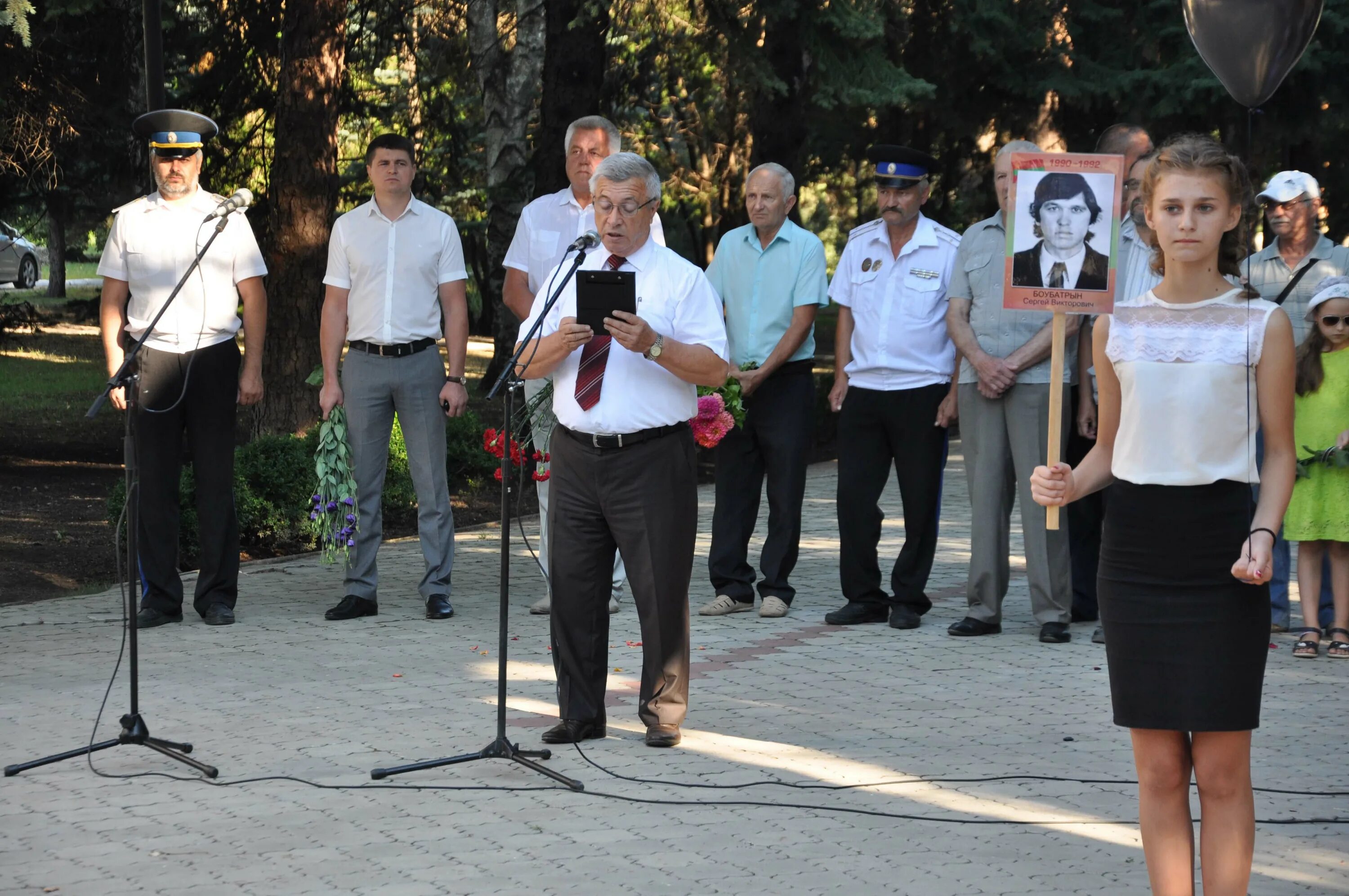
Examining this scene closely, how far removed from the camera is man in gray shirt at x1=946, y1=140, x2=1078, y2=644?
8039mm

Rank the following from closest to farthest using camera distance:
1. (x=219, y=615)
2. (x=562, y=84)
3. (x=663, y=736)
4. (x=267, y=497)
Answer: (x=663, y=736) → (x=219, y=615) → (x=267, y=497) → (x=562, y=84)

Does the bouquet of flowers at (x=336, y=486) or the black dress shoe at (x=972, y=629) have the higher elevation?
the bouquet of flowers at (x=336, y=486)

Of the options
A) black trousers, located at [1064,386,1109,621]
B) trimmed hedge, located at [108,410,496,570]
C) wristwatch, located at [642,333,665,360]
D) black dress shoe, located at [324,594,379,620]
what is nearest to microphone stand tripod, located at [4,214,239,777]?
wristwatch, located at [642,333,665,360]

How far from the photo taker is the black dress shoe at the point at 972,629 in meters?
8.26

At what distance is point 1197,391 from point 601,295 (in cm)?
246

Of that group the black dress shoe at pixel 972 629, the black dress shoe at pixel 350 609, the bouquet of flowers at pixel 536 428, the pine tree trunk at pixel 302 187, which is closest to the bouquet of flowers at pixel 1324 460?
the black dress shoe at pixel 972 629

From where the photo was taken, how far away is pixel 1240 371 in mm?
3943

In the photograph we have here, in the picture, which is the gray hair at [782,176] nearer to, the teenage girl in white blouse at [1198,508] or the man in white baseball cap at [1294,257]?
the man in white baseball cap at [1294,257]

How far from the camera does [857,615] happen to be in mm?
8570

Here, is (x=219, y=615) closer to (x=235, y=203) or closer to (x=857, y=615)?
(x=235, y=203)

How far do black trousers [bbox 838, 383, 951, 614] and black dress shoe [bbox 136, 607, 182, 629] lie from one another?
366cm

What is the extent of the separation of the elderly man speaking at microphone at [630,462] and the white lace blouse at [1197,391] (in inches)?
87.5

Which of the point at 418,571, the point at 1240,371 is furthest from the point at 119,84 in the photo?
the point at 1240,371

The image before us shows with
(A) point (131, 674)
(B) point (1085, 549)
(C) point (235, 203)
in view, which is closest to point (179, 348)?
(C) point (235, 203)
